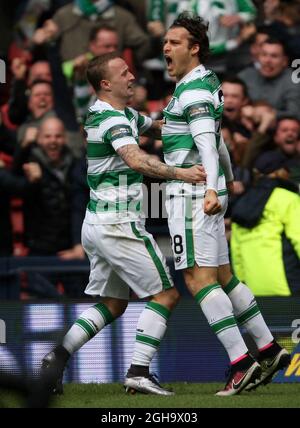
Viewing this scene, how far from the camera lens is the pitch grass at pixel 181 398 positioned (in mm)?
7332

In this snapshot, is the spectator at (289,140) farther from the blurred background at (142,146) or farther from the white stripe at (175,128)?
the white stripe at (175,128)

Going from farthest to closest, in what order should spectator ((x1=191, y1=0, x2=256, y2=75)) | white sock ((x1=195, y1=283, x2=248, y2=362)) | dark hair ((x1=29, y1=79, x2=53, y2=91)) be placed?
spectator ((x1=191, y1=0, x2=256, y2=75)) < dark hair ((x1=29, y1=79, x2=53, y2=91)) < white sock ((x1=195, y1=283, x2=248, y2=362))

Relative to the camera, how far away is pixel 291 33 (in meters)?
12.6

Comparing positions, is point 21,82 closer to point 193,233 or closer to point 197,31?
point 197,31

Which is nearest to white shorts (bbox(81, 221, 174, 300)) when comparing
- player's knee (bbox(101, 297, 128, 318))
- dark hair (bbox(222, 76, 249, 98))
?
player's knee (bbox(101, 297, 128, 318))

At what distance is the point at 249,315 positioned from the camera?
8.10 meters

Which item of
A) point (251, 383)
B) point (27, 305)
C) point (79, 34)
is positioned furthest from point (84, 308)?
point (79, 34)

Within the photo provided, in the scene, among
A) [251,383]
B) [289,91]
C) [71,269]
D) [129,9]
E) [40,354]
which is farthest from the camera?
[129,9]

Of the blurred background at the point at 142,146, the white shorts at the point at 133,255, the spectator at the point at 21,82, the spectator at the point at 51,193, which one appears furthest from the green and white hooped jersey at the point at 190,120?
the spectator at the point at 21,82

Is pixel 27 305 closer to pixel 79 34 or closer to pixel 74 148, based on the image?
pixel 74 148

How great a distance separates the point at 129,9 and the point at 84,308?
16.1 feet

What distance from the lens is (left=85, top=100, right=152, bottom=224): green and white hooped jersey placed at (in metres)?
8.01

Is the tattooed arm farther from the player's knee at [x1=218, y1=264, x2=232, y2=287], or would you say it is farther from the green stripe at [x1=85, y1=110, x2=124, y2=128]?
the player's knee at [x1=218, y1=264, x2=232, y2=287]

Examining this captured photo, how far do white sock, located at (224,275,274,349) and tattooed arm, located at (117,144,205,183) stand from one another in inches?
35.3
